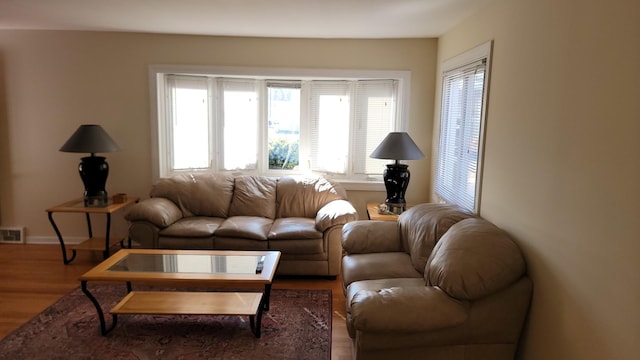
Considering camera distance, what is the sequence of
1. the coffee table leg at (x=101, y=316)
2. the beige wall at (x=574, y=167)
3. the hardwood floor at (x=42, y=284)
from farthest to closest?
the hardwood floor at (x=42, y=284)
the coffee table leg at (x=101, y=316)
the beige wall at (x=574, y=167)

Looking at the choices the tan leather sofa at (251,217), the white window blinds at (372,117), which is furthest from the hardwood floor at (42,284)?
the white window blinds at (372,117)

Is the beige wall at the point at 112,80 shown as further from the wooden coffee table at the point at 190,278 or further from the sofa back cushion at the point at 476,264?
the sofa back cushion at the point at 476,264

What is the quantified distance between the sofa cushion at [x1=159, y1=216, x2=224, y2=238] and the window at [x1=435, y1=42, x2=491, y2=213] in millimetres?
2239

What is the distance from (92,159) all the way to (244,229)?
1710mm

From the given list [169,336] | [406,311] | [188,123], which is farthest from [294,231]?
[188,123]

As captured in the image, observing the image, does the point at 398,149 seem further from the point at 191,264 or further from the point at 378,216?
the point at 191,264

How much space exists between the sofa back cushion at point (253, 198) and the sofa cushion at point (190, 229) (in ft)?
1.23

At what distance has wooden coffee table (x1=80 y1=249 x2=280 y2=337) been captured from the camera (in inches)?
106

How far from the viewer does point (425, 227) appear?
2902 mm

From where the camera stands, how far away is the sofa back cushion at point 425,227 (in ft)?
9.18

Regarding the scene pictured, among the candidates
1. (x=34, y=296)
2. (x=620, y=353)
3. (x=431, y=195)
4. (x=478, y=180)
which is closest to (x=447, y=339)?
(x=620, y=353)

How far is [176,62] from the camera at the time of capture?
4.51m

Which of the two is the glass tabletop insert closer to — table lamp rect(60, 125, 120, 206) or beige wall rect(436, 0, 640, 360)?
table lamp rect(60, 125, 120, 206)

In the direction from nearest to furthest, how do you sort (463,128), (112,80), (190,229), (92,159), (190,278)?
(190,278), (463,128), (190,229), (92,159), (112,80)
